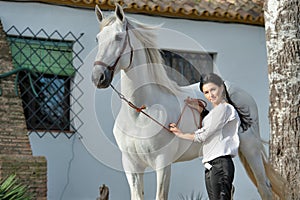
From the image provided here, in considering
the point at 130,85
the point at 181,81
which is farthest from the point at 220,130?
the point at 181,81

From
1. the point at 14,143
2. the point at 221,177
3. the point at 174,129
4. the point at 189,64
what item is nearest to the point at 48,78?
the point at 14,143

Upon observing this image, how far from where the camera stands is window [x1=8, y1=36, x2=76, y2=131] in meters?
11.1

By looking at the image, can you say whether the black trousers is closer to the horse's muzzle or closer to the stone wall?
the horse's muzzle

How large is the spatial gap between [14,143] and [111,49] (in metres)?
3.59

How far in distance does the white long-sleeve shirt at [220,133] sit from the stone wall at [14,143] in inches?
145

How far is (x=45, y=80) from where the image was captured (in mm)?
11438

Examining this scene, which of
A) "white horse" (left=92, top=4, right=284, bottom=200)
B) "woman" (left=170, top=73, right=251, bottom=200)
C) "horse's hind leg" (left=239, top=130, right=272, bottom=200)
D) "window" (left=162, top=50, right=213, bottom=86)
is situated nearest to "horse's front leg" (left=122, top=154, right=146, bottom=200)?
"white horse" (left=92, top=4, right=284, bottom=200)

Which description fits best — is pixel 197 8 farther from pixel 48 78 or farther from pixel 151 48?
pixel 151 48

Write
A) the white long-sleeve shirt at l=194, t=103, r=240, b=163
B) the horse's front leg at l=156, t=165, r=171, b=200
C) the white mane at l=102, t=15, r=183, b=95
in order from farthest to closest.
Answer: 1. the white mane at l=102, t=15, r=183, b=95
2. the horse's front leg at l=156, t=165, r=171, b=200
3. the white long-sleeve shirt at l=194, t=103, r=240, b=163

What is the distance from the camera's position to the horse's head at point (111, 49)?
6.96 m

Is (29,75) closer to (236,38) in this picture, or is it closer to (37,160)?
(37,160)

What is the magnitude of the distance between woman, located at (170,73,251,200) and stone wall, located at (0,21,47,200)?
3673 millimetres

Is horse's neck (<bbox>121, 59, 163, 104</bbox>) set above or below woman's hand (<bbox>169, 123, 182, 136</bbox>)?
above

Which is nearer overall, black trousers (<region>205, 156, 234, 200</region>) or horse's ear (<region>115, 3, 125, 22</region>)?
black trousers (<region>205, 156, 234, 200</region>)
